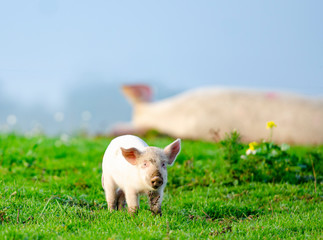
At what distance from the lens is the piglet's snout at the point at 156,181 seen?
3658 millimetres

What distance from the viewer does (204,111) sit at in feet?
48.8

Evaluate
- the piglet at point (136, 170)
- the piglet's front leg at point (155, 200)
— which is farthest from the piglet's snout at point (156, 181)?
the piglet's front leg at point (155, 200)

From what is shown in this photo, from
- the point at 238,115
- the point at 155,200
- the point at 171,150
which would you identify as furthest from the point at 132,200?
the point at 238,115

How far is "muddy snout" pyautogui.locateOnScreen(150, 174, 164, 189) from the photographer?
366 centimetres

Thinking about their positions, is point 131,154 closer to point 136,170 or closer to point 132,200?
point 136,170

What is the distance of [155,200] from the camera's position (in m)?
4.05

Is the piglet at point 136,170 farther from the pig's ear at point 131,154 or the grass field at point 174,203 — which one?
the grass field at point 174,203

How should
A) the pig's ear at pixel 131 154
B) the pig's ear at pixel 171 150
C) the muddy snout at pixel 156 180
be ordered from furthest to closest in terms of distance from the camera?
1. the pig's ear at pixel 171 150
2. the pig's ear at pixel 131 154
3. the muddy snout at pixel 156 180

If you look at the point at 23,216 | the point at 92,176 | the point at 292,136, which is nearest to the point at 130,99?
the point at 292,136

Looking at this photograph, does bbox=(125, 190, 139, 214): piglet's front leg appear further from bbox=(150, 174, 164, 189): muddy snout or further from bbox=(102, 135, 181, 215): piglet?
bbox=(150, 174, 164, 189): muddy snout

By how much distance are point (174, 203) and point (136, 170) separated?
138cm

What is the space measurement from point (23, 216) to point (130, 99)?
1203cm

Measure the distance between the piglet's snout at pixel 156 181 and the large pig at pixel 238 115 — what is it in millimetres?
10427

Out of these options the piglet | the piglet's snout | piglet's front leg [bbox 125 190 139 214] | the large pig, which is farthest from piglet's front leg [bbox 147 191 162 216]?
the large pig
